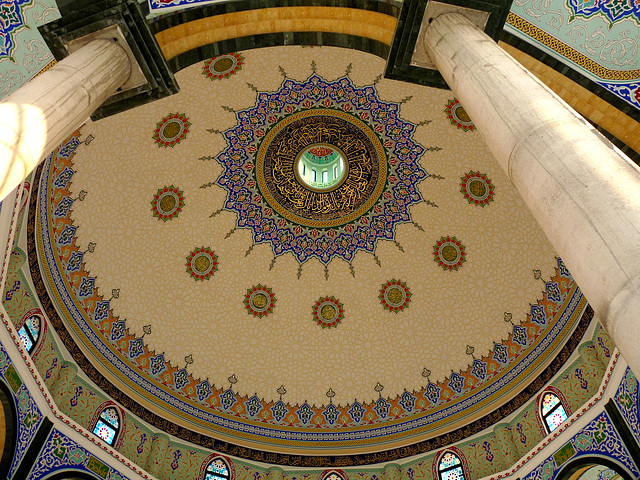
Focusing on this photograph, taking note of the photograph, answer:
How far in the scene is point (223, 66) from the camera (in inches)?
376

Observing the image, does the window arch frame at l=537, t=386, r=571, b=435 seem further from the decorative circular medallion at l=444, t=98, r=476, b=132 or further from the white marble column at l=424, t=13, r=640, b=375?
the white marble column at l=424, t=13, r=640, b=375

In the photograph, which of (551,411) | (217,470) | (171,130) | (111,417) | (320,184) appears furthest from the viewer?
(320,184)

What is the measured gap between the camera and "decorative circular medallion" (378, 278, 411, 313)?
11.4m

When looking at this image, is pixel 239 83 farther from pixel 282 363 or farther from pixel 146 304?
pixel 282 363

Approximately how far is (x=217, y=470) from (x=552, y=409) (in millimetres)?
6364

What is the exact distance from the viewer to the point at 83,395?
916 centimetres

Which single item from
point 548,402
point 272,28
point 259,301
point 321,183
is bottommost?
point 548,402

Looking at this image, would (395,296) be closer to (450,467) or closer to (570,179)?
(450,467)

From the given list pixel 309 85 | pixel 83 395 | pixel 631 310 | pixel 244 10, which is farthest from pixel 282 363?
pixel 631 310

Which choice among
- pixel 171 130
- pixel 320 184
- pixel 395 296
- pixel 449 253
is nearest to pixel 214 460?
pixel 395 296

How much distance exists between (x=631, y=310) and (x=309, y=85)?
8936 millimetres

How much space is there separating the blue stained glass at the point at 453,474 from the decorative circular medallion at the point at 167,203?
296 inches

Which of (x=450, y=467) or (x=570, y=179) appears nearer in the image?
(x=570, y=179)

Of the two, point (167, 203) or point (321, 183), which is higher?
point (321, 183)
